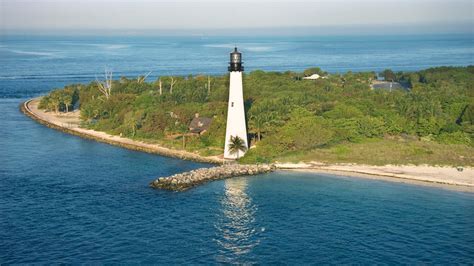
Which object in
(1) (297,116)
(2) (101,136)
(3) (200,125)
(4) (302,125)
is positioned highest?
(1) (297,116)

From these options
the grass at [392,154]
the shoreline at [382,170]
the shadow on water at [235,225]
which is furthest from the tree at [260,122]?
the shadow on water at [235,225]

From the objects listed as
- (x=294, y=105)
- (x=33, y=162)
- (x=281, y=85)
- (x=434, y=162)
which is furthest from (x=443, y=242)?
(x=281, y=85)

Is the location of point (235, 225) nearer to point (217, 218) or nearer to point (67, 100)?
point (217, 218)

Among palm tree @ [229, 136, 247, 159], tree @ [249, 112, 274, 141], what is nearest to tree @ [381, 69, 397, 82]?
tree @ [249, 112, 274, 141]

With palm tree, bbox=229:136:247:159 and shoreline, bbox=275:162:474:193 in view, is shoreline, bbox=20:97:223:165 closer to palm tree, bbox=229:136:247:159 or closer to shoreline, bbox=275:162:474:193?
palm tree, bbox=229:136:247:159

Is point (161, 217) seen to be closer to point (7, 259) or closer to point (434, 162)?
point (7, 259)

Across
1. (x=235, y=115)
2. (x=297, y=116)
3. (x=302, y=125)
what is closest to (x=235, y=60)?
(x=235, y=115)
